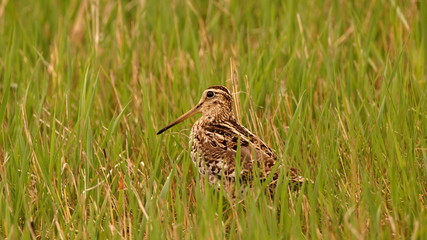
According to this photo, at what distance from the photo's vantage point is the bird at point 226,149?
418 cm

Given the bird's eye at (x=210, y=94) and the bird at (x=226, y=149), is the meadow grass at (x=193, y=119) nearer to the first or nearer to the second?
the bird at (x=226, y=149)

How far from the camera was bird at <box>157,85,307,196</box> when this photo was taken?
4183 mm

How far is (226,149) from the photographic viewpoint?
4500 mm

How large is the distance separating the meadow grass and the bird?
3.1 inches

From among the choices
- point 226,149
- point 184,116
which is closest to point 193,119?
point 184,116

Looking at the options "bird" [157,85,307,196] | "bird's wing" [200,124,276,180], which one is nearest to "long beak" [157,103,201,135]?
"bird" [157,85,307,196]

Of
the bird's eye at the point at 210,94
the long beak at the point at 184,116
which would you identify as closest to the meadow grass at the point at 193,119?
the long beak at the point at 184,116

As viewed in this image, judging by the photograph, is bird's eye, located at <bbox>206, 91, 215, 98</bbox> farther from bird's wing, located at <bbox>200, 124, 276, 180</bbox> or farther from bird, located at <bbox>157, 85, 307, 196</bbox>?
bird's wing, located at <bbox>200, 124, 276, 180</bbox>

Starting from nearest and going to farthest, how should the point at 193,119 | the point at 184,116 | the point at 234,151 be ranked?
1. the point at 234,151
2. the point at 184,116
3. the point at 193,119

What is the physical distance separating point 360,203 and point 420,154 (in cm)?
82

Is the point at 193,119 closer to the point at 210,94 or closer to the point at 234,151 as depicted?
the point at 210,94

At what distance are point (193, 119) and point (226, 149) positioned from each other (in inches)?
39.5

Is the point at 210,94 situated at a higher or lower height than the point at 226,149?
higher

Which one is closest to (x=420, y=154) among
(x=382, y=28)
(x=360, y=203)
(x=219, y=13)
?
(x=360, y=203)
